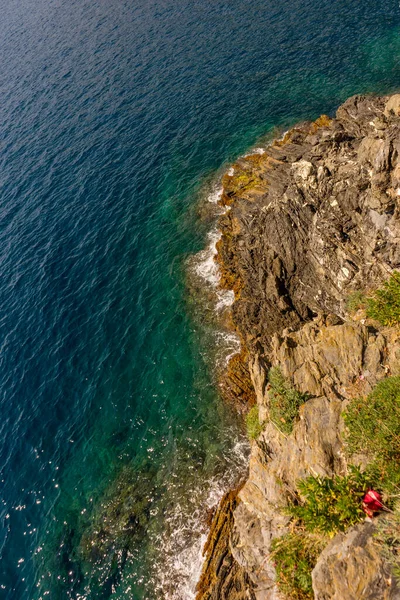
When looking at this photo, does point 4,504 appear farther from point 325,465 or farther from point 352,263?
point 352,263

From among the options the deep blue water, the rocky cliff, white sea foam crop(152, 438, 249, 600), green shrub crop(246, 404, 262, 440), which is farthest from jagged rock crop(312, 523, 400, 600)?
the deep blue water

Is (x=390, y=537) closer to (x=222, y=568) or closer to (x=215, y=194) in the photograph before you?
(x=222, y=568)

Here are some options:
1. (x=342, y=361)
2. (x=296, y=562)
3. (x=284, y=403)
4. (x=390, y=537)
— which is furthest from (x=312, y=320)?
(x=390, y=537)

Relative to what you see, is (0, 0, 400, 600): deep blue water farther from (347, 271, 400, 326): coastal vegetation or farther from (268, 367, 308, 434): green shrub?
(347, 271, 400, 326): coastal vegetation

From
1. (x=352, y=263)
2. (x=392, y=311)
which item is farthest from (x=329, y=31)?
(x=392, y=311)

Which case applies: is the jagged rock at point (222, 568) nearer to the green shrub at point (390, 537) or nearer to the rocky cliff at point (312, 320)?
the rocky cliff at point (312, 320)

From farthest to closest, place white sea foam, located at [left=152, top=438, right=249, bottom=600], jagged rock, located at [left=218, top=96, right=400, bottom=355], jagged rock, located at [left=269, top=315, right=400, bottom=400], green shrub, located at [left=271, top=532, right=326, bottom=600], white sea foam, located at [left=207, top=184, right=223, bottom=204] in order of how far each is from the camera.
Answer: white sea foam, located at [left=207, top=184, right=223, bottom=204], jagged rock, located at [left=218, top=96, right=400, bottom=355], white sea foam, located at [left=152, top=438, right=249, bottom=600], jagged rock, located at [left=269, top=315, right=400, bottom=400], green shrub, located at [left=271, top=532, right=326, bottom=600]

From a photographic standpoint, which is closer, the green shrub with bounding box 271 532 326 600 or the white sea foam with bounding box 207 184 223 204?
the green shrub with bounding box 271 532 326 600
